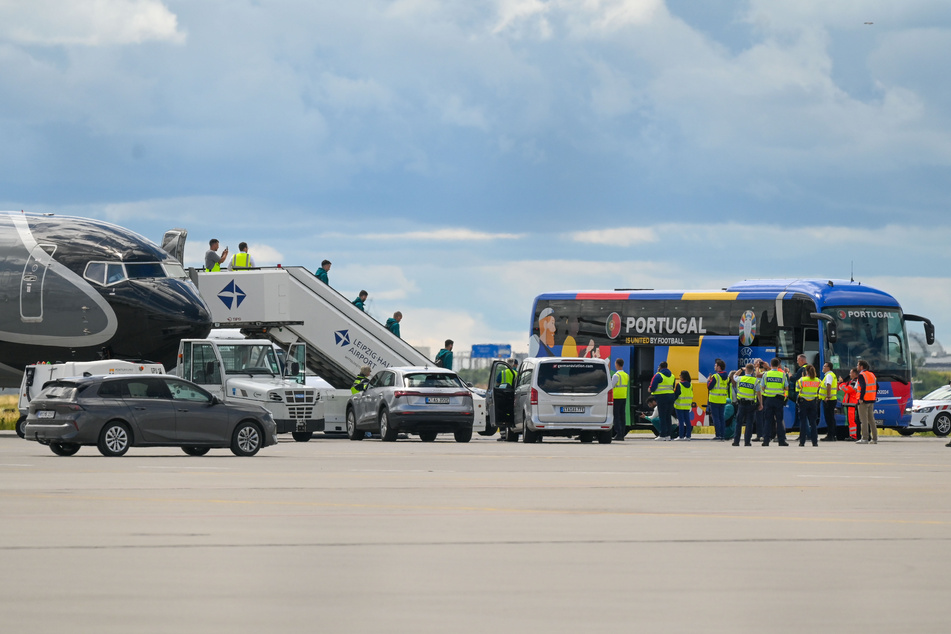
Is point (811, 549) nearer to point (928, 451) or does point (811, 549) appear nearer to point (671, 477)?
point (671, 477)

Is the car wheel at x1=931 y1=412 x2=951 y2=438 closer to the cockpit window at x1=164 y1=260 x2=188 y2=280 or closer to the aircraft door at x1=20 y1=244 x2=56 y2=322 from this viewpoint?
the cockpit window at x1=164 y1=260 x2=188 y2=280

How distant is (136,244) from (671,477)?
18.3 meters

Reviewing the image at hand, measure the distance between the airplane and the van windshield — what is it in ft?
25.0

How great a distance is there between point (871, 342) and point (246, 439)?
20.3 metres

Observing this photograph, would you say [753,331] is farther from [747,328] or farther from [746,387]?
[746,387]

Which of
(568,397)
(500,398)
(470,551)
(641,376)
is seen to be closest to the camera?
(470,551)

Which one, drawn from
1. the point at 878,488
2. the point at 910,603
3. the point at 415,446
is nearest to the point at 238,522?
the point at 910,603

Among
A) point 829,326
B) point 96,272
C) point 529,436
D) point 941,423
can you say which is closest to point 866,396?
point 829,326

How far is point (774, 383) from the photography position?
3325 cm

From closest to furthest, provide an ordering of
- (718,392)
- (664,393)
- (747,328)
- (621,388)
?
(621,388)
(664,393)
(718,392)
(747,328)

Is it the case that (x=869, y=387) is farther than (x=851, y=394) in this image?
No

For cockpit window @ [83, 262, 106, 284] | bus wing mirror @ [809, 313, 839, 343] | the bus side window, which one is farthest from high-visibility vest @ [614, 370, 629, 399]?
cockpit window @ [83, 262, 106, 284]

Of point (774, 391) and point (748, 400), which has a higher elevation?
point (774, 391)

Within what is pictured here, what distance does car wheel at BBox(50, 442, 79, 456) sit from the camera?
25.4 metres
